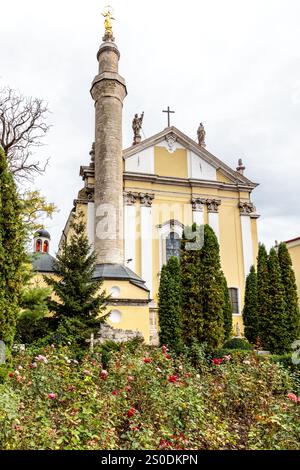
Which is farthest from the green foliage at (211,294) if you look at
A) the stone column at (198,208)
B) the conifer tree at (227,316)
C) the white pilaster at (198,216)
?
the stone column at (198,208)

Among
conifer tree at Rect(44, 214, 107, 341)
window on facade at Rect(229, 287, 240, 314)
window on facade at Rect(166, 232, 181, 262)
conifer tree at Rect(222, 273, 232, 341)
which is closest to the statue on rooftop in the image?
window on facade at Rect(166, 232, 181, 262)

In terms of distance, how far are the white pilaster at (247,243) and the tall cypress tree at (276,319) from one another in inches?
270

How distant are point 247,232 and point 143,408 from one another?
21.4 metres

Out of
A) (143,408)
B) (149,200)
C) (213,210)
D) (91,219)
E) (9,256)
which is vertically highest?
(149,200)

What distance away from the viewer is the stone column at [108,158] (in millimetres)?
21172

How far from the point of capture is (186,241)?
15852 mm

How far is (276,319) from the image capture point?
58.8 feet

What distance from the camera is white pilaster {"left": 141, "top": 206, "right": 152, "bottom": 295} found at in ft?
78.5

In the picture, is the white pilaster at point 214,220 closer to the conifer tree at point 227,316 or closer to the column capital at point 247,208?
the column capital at point 247,208

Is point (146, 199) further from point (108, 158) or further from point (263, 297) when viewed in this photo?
point (263, 297)

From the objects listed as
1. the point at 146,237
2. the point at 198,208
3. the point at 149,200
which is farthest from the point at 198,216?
the point at 146,237

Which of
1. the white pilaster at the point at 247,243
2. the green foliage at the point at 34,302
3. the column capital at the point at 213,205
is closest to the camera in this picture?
the green foliage at the point at 34,302

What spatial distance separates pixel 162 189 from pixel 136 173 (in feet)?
5.54
